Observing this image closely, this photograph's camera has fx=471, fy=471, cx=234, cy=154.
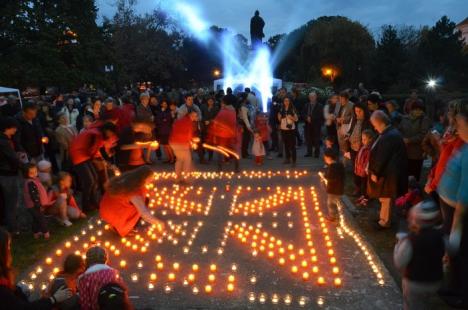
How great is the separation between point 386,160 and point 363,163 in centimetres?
150

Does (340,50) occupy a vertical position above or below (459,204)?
above

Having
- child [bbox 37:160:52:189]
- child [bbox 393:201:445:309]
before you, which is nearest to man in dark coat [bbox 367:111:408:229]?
child [bbox 393:201:445:309]

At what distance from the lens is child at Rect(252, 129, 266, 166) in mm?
13156

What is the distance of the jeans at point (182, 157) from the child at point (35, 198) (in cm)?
359

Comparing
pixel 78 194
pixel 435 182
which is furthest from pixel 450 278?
pixel 78 194

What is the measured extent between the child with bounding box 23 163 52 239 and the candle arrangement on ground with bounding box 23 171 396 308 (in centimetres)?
58

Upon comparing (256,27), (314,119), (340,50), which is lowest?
(314,119)

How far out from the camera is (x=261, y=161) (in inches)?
524

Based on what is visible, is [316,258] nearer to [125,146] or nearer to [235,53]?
[125,146]

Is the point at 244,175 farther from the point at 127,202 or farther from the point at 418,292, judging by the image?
the point at 418,292

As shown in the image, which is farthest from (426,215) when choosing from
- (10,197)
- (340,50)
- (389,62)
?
(340,50)

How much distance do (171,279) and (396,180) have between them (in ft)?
12.3

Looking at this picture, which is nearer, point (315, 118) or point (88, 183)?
point (88, 183)

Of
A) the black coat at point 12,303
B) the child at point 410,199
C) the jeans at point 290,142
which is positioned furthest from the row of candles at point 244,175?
the black coat at point 12,303
